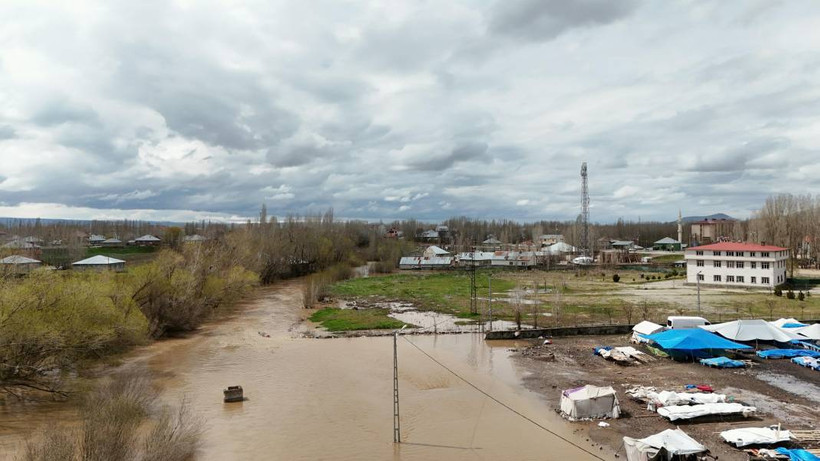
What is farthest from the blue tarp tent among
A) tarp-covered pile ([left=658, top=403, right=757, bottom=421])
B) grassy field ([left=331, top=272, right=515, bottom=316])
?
grassy field ([left=331, top=272, right=515, bottom=316])

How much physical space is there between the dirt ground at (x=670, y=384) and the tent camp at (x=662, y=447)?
3.78 feet

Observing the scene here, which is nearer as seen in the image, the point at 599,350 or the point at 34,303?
the point at 34,303

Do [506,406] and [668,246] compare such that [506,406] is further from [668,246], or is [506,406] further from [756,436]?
[668,246]

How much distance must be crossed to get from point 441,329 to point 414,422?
61.1 ft

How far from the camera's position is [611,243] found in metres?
150

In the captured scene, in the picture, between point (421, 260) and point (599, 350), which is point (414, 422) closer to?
point (599, 350)

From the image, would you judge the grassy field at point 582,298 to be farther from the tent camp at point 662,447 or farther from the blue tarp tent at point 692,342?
the tent camp at point 662,447

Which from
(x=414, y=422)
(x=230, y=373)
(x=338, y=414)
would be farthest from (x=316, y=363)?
(x=414, y=422)

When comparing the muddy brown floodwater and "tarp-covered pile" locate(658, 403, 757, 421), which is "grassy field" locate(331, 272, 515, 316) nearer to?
the muddy brown floodwater

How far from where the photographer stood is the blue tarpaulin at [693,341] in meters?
27.2

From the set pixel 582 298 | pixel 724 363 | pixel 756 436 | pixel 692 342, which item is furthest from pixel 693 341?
pixel 582 298

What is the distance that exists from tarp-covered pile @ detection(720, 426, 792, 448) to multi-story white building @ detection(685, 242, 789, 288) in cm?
3968

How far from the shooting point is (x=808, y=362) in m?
26.1

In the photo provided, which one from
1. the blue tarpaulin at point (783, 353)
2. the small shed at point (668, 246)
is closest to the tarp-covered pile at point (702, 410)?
the blue tarpaulin at point (783, 353)
